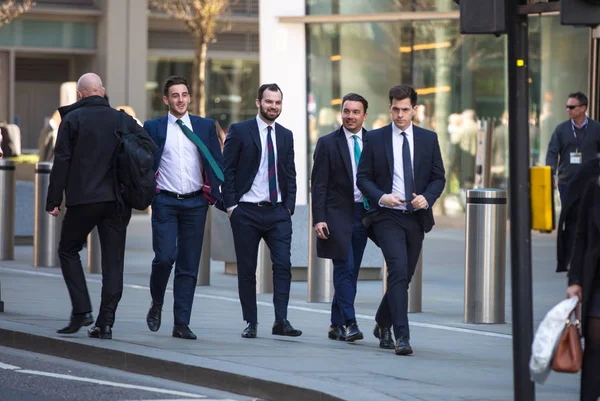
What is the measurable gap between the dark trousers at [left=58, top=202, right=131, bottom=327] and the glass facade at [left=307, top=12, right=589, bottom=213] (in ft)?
43.3

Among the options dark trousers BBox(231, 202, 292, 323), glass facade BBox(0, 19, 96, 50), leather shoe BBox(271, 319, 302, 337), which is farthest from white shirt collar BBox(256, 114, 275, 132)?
glass facade BBox(0, 19, 96, 50)

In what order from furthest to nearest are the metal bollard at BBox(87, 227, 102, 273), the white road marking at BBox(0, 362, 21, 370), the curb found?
the metal bollard at BBox(87, 227, 102, 273) → the white road marking at BBox(0, 362, 21, 370) → the curb

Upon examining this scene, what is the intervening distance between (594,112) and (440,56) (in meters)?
4.79

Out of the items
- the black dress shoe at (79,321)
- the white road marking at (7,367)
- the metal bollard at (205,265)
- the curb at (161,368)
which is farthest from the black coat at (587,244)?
the metal bollard at (205,265)

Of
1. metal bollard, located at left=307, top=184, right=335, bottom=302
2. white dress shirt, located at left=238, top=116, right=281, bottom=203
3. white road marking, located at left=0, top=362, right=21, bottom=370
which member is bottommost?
white road marking, located at left=0, top=362, right=21, bottom=370

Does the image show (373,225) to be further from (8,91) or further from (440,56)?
(8,91)

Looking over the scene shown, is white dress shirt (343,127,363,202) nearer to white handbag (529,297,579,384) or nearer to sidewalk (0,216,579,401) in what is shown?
sidewalk (0,216,579,401)

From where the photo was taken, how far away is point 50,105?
3816cm

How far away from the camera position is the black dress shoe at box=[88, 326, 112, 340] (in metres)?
9.47

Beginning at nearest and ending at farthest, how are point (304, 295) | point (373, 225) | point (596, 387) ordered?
1. point (596, 387)
2. point (373, 225)
3. point (304, 295)

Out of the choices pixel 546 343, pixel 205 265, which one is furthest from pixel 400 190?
pixel 205 265

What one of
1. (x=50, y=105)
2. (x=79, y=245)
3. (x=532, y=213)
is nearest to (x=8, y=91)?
(x=50, y=105)

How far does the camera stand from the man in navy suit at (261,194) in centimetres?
968

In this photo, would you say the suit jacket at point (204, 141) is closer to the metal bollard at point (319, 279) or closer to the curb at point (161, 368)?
the curb at point (161, 368)
